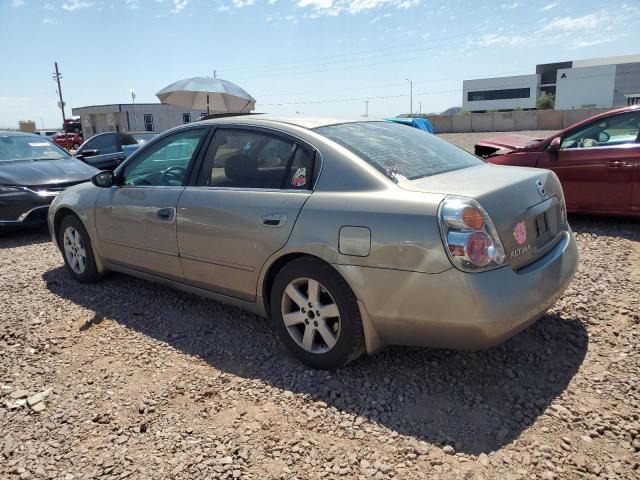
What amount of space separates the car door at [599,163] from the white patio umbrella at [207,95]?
8976mm

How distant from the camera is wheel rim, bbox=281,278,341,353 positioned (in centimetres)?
306

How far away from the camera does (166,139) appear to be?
13.9ft

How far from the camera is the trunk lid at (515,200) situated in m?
2.74

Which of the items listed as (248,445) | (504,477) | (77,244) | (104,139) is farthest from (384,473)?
(104,139)

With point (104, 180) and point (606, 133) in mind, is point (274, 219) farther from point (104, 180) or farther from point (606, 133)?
point (606, 133)

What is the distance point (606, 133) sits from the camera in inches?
248

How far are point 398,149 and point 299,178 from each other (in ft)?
2.26

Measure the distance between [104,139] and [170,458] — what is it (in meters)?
12.0

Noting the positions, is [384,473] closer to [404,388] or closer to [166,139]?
[404,388]

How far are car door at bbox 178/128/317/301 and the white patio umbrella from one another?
32.3 feet

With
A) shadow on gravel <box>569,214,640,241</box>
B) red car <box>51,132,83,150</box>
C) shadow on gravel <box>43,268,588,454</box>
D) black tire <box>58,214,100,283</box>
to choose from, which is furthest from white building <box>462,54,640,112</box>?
black tire <box>58,214,100,283</box>

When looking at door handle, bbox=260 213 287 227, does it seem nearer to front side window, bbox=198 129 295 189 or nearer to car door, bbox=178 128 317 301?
car door, bbox=178 128 317 301

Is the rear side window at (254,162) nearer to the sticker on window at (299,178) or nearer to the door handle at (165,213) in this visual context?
the sticker on window at (299,178)

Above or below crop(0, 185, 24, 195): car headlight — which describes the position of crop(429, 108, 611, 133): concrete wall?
above
